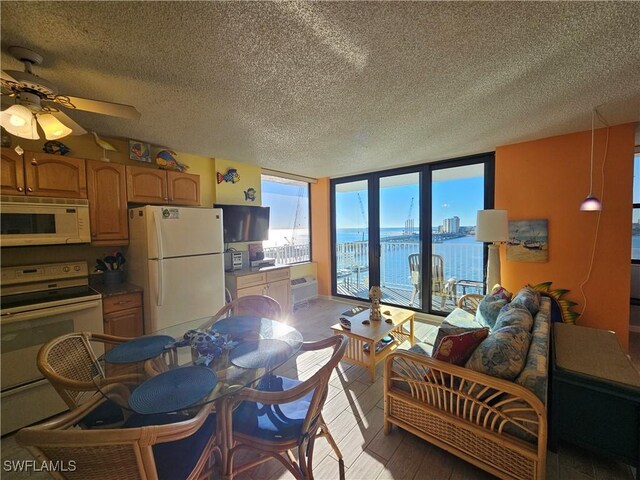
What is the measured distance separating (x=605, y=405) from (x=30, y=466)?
11.7 ft

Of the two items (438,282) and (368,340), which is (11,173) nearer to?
(368,340)

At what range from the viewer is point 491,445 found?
1.38 metres

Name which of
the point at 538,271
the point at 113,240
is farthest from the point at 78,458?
the point at 538,271

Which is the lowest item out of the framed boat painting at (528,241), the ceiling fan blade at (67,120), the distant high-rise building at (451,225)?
the framed boat painting at (528,241)

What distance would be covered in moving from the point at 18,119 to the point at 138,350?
4.75ft

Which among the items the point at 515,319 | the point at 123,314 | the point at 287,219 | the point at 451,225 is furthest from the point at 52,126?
the point at 451,225

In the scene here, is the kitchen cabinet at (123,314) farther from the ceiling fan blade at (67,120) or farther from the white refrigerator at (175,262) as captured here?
the ceiling fan blade at (67,120)

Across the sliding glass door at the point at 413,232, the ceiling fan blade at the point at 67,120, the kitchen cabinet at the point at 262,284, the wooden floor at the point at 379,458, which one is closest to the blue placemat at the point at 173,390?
the wooden floor at the point at 379,458

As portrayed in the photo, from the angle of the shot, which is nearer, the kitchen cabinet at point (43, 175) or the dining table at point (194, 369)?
the dining table at point (194, 369)

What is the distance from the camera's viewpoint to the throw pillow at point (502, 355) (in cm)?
138

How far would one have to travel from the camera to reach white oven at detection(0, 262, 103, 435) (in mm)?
1795

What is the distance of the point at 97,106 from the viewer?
1495 millimetres

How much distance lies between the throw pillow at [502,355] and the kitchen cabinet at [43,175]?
343cm

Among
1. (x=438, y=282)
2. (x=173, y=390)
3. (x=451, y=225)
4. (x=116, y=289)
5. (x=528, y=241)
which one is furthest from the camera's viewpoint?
(x=438, y=282)
